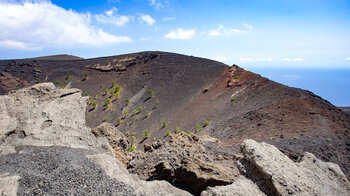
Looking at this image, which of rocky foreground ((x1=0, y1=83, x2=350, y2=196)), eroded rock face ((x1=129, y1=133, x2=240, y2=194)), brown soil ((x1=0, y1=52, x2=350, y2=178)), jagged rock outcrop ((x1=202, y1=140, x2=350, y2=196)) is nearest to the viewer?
rocky foreground ((x1=0, y1=83, x2=350, y2=196))

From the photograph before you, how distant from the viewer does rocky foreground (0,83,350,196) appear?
188 inches

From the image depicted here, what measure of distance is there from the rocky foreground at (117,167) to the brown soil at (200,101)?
3.67 m

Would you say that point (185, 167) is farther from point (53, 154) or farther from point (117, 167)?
point (53, 154)

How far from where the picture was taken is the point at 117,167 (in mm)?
5523

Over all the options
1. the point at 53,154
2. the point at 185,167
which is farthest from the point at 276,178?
the point at 53,154

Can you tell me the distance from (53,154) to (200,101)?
67.2ft

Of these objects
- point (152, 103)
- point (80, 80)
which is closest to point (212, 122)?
point (152, 103)

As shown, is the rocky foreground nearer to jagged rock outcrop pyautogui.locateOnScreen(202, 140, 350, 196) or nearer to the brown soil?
jagged rock outcrop pyautogui.locateOnScreen(202, 140, 350, 196)

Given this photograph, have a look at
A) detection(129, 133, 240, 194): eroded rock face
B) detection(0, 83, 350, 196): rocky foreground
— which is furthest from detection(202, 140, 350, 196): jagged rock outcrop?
detection(129, 133, 240, 194): eroded rock face

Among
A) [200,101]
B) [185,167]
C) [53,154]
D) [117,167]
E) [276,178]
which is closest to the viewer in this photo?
[276,178]

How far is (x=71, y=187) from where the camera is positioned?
4.61 m

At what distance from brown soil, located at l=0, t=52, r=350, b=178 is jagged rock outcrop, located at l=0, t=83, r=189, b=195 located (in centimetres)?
738

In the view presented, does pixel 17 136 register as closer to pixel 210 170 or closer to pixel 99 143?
pixel 99 143

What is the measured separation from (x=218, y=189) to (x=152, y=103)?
23328 millimetres
